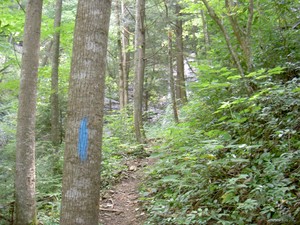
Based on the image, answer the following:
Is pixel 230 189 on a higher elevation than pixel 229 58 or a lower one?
lower

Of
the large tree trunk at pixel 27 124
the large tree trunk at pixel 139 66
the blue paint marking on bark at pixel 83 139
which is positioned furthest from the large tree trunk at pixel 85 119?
the large tree trunk at pixel 139 66

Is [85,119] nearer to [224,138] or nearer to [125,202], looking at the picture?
[224,138]

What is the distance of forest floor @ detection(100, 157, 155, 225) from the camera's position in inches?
223

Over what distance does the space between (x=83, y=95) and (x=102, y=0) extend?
1.12m

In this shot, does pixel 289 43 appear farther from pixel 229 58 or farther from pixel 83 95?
pixel 83 95

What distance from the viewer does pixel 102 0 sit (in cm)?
339

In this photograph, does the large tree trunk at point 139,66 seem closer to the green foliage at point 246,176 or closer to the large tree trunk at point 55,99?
the large tree trunk at point 55,99

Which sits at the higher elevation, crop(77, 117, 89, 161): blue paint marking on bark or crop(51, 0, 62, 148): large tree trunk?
crop(51, 0, 62, 148): large tree trunk

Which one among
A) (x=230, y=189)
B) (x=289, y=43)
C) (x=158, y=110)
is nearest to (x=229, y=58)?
(x=289, y=43)

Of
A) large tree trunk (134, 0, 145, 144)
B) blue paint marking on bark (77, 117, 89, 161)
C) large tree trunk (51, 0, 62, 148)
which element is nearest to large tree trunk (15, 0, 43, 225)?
blue paint marking on bark (77, 117, 89, 161)

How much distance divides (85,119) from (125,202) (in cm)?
376

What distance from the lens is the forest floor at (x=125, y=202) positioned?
568 cm

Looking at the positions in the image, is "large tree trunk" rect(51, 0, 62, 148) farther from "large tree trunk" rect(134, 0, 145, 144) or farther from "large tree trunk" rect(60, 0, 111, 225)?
"large tree trunk" rect(60, 0, 111, 225)

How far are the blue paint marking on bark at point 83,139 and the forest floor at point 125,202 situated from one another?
2.48 m
